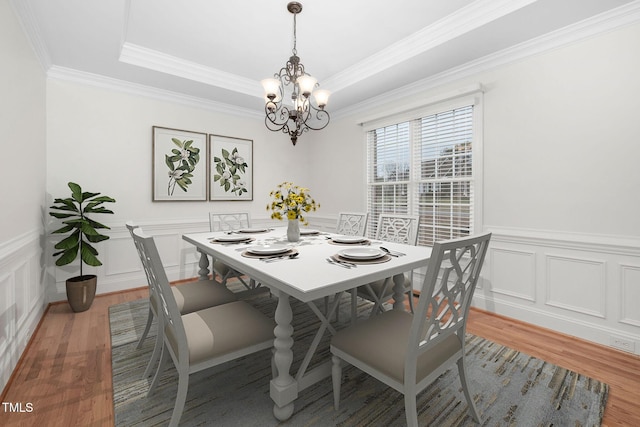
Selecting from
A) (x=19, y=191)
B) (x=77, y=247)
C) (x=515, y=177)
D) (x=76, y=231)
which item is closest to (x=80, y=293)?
(x=77, y=247)

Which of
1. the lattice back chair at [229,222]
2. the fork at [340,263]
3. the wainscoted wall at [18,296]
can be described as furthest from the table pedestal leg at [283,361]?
the lattice back chair at [229,222]

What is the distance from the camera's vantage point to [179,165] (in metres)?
3.99

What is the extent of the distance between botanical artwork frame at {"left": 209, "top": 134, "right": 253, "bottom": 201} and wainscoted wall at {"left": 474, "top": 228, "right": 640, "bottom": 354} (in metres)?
3.50

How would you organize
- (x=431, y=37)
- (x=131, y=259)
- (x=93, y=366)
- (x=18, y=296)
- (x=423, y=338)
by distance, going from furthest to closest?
(x=131, y=259), (x=431, y=37), (x=18, y=296), (x=93, y=366), (x=423, y=338)

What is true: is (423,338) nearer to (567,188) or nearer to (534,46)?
(567,188)

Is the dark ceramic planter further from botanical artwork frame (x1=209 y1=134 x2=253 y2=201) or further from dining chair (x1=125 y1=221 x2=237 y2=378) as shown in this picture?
botanical artwork frame (x1=209 y1=134 x2=253 y2=201)

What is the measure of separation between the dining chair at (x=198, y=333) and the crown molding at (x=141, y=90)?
2.99 meters

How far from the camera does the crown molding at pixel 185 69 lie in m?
3.09

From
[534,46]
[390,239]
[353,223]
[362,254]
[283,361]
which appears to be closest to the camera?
[283,361]

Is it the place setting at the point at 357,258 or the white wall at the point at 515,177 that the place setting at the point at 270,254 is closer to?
the place setting at the point at 357,258

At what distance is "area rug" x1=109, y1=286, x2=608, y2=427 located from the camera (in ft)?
5.02

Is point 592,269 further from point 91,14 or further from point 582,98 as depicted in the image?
point 91,14

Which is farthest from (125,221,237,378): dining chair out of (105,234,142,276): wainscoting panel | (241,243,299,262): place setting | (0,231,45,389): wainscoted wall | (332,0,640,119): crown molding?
(332,0,640,119): crown molding

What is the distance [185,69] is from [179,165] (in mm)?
1245
